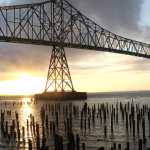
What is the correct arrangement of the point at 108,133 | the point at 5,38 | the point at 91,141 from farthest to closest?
the point at 5,38 → the point at 108,133 → the point at 91,141

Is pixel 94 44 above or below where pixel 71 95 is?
above

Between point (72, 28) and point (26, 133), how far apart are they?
145ft

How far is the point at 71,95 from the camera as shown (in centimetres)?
7856

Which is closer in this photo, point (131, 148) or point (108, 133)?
point (131, 148)

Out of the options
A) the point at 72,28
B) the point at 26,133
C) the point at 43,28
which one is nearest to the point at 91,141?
the point at 26,133

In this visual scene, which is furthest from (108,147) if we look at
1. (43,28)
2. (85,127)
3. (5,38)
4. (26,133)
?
(43,28)

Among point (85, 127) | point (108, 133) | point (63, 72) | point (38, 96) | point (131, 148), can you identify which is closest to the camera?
point (131, 148)

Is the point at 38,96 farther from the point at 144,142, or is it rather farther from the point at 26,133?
the point at 144,142

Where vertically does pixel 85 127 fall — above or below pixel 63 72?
below

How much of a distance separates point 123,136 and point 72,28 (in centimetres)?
4645

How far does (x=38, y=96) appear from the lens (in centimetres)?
8450

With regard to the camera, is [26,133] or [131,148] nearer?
[131,148]

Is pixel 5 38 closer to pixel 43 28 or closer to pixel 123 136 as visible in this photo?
pixel 43 28

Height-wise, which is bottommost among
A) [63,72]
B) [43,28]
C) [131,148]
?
[131,148]
